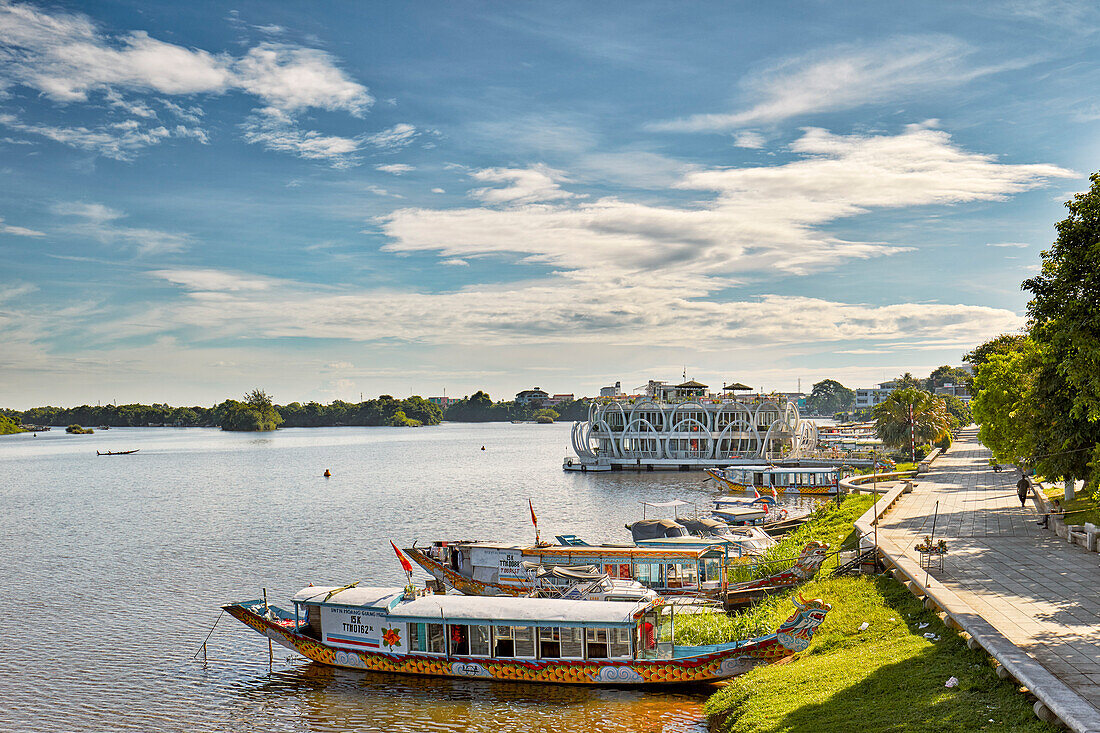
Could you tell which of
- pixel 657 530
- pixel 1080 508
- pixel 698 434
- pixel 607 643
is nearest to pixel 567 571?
pixel 607 643

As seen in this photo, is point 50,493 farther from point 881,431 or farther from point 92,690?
point 881,431

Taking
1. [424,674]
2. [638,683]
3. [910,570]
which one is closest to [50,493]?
[424,674]

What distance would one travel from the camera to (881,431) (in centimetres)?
8494

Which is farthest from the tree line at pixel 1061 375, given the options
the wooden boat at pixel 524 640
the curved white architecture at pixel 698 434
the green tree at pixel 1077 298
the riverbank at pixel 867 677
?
the curved white architecture at pixel 698 434

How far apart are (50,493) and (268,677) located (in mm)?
72092

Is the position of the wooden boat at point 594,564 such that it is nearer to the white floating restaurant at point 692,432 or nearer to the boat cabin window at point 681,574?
the boat cabin window at point 681,574

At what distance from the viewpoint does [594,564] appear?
31797 mm

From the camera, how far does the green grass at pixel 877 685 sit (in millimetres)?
13977

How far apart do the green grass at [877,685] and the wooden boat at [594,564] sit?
7922mm

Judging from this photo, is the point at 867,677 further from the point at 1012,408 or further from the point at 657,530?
the point at 1012,408

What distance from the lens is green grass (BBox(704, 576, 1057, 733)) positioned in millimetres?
13977

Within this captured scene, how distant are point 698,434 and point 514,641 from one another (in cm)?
7767

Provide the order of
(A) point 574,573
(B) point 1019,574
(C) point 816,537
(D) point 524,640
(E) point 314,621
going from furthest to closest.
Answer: (C) point 816,537, (A) point 574,573, (E) point 314,621, (D) point 524,640, (B) point 1019,574

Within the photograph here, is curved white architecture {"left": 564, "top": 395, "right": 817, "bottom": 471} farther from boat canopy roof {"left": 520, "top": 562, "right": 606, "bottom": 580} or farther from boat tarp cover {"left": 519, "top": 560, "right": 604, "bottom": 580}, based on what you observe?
boat canopy roof {"left": 520, "top": 562, "right": 606, "bottom": 580}
